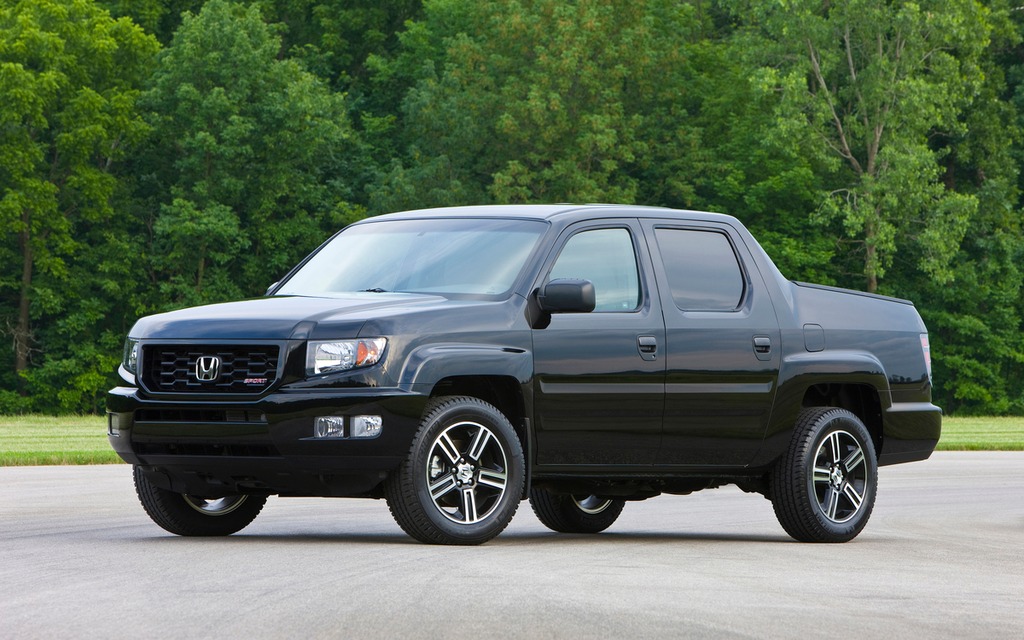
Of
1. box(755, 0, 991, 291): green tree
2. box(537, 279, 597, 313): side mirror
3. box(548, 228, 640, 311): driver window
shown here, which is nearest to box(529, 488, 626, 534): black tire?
box(548, 228, 640, 311): driver window

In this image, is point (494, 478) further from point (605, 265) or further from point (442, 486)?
point (605, 265)

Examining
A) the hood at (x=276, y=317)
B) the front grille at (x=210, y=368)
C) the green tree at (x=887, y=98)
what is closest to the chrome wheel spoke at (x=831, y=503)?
the hood at (x=276, y=317)

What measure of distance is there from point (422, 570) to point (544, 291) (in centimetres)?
210

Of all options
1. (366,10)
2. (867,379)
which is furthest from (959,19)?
(867,379)

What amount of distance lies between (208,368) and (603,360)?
233 cm

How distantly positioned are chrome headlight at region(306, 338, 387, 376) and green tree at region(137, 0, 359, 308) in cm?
4940

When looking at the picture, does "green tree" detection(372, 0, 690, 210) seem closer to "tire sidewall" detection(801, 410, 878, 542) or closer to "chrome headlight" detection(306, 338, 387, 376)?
"tire sidewall" detection(801, 410, 878, 542)

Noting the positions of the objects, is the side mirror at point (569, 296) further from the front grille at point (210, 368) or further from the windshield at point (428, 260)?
the front grille at point (210, 368)

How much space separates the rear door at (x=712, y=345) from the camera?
11.7m

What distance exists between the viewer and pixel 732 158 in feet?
226

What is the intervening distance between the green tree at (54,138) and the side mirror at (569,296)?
4959 cm

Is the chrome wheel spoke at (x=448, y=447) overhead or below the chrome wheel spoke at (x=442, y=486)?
overhead

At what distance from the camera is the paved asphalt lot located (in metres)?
7.68

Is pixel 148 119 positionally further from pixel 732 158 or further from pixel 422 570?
pixel 422 570
